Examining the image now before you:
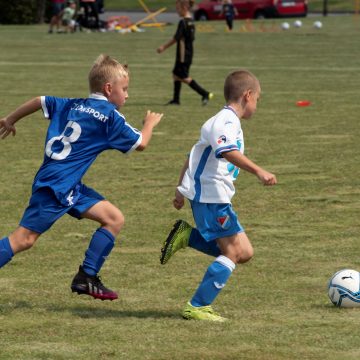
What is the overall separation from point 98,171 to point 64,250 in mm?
4223

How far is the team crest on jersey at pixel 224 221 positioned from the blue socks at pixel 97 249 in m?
0.85

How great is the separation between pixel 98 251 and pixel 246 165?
127cm

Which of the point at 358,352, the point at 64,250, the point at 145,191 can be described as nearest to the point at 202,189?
the point at 358,352

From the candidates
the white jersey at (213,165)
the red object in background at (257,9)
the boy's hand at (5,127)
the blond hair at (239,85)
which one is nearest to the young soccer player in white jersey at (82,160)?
the boy's hand at (5,127)

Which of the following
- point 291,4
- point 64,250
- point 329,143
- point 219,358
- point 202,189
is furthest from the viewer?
point 291,4

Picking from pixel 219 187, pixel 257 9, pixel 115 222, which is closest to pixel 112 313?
pixel 115 222

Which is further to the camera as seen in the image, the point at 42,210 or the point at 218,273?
the point at 42,210

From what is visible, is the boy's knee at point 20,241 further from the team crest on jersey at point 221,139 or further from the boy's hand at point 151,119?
the team crest on jersey at point 221,139

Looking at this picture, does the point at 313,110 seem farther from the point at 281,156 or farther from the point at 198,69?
the point at 198,69

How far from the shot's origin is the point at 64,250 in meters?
9.28

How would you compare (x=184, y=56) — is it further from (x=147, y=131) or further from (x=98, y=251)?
(x=98, y=251)

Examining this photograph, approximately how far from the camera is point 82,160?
24.1 feet

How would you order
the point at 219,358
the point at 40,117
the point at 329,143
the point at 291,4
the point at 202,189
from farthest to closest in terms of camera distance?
the point at 291,4, the point at 40,117, the point at 329,143, the point at 202,189, the point at 219,358

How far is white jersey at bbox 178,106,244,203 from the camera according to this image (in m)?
6.89
